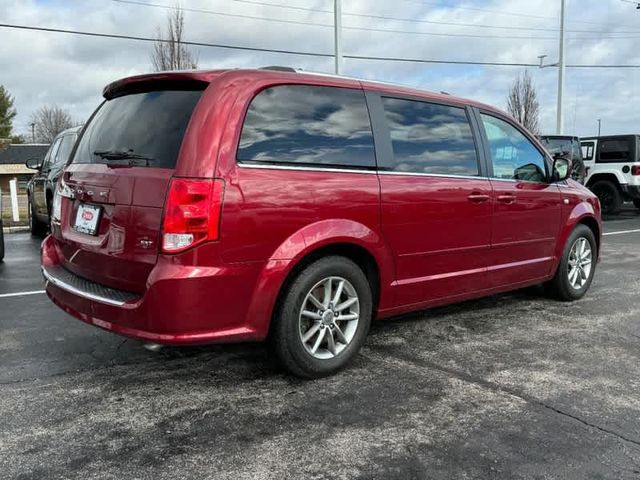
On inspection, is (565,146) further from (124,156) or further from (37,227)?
(124,156)

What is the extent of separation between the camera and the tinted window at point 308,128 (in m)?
3.37

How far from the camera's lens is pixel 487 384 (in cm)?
366

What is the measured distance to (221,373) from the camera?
385 cm

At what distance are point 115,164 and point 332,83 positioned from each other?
56.1 inches

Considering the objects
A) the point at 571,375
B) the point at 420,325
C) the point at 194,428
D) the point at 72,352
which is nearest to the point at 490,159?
the point at 420,325

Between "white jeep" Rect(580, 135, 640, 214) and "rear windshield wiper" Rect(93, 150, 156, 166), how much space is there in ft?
48.5

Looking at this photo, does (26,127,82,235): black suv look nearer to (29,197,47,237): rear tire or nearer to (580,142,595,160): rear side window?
(29,197,47,237): rear tire

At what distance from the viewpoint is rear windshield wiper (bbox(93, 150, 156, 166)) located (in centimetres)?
332

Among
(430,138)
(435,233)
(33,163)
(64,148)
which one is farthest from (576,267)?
(33,163)

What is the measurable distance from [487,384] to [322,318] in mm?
1091

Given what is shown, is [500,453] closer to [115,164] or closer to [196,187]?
[196,187]

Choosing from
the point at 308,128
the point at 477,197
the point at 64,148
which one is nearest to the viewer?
the point at 308,128

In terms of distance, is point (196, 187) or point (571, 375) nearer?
point (196, 187)

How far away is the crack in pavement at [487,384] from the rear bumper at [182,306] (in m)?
1.23
